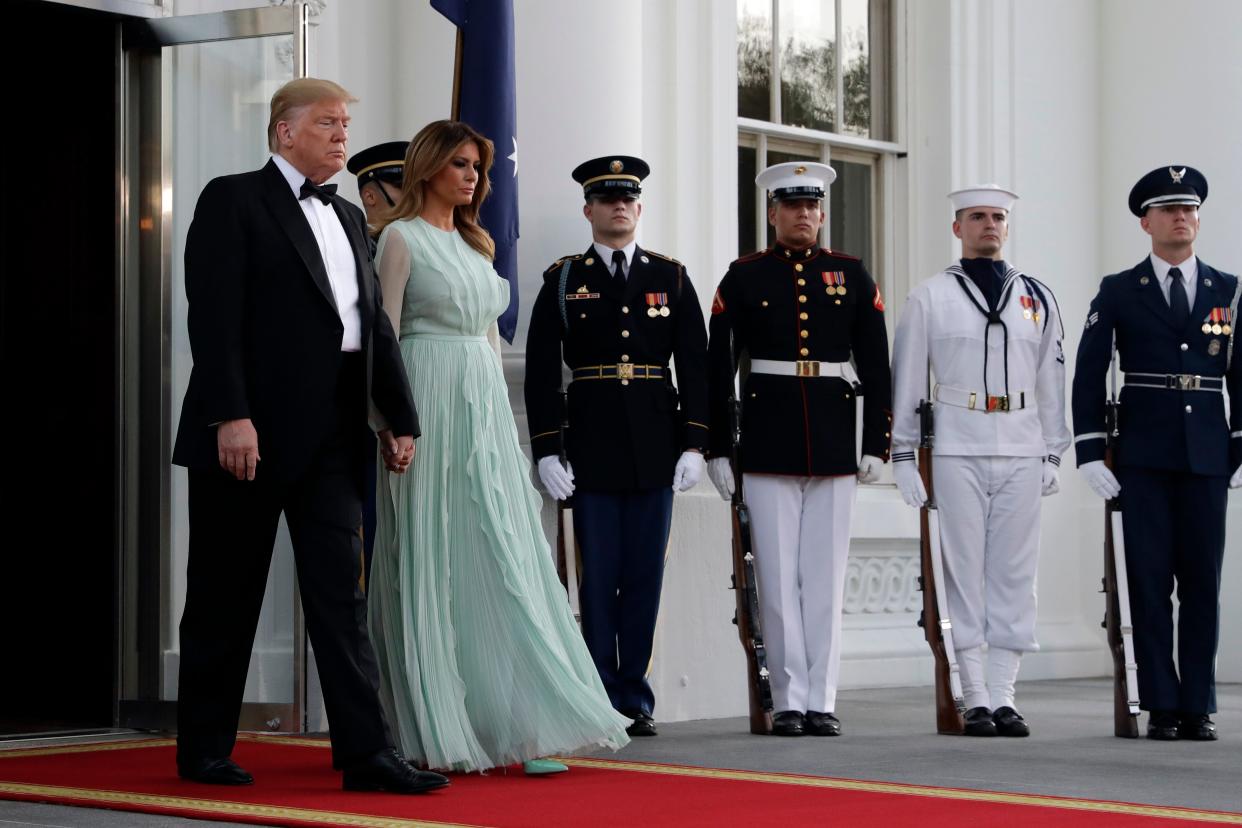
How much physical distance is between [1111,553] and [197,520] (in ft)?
9.54

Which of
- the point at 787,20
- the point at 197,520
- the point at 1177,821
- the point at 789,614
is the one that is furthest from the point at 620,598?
the point at 787,20

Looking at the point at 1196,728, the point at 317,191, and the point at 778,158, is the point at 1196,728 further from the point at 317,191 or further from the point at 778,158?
the point at 778,158

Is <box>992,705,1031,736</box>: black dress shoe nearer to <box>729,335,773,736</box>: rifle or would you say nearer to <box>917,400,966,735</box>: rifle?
<box>917,400,966,735</box>: rifle

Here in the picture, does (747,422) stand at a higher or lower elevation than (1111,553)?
higher

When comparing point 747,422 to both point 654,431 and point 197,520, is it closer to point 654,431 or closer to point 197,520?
point 654,431

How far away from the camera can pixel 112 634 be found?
5766 mm

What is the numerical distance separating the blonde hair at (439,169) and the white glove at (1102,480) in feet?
6.95

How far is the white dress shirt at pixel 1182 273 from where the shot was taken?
19.5 feet

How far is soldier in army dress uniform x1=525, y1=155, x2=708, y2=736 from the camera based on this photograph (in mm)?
5801

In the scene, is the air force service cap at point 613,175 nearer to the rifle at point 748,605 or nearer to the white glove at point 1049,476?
the rifle at point 748,605

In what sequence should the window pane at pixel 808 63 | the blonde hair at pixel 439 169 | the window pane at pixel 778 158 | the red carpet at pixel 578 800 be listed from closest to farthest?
1. the red carpet at pixel 578 800
2. the blonde hair at pixel 439 169
3. the window pane at pixel 778 158
4. the window pane at pixel 808 63

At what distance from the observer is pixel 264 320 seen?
4.23 metres

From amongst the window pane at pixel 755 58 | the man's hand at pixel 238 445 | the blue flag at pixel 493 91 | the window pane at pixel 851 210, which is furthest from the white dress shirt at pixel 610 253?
the window pane at pixel 851 210

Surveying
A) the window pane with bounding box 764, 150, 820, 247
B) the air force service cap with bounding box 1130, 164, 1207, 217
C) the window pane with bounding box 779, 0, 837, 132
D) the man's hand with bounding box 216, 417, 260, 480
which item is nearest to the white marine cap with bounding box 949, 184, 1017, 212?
the air force service cap with bounding box 1130, 164, 1207, 217
